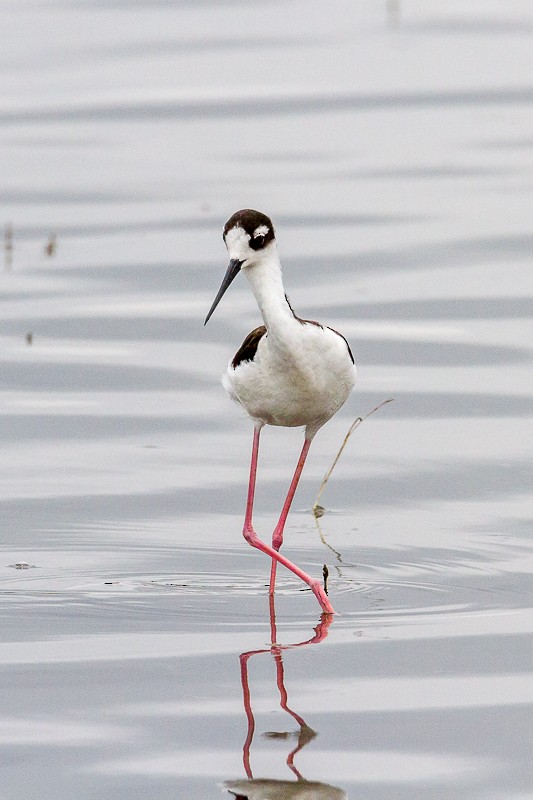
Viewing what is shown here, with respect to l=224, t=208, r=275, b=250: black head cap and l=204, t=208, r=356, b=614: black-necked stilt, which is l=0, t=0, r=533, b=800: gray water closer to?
l=204, t=208, r=356, b=614: black-necked stilt

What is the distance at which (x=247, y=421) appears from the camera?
8.86 meters

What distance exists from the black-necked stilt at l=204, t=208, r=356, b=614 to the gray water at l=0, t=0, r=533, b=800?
0.59 meters

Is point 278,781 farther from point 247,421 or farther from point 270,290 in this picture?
point 247,421

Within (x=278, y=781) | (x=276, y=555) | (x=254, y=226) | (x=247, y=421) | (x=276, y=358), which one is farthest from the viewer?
(x=247, y=421)

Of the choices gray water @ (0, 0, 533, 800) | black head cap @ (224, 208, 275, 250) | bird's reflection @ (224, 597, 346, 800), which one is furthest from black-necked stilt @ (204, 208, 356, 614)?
bird's reflection @ (224, 597, 346, 800)

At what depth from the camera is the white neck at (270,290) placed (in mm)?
6145

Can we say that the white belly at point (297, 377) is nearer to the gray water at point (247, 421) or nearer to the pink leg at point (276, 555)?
the pink leg at point (276, 555)

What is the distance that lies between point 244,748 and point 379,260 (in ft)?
22.3

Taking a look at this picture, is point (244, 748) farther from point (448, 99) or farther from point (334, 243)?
point (448, 99)

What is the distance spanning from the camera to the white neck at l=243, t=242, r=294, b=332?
6.14 metres

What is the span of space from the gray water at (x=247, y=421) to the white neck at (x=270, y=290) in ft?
3.34

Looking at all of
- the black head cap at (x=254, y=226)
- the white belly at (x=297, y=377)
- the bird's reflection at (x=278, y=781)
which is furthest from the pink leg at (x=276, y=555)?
the black head cap at (x=254, y=226)

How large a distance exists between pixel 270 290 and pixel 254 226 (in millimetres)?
226

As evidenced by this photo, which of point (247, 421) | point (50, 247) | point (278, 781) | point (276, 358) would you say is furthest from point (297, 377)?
point (50, 247)
